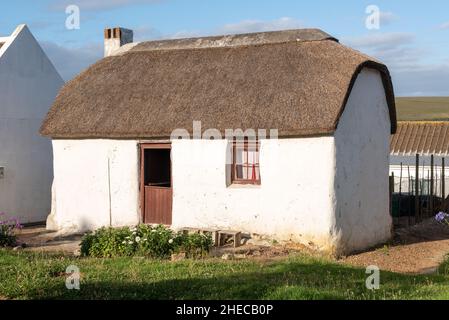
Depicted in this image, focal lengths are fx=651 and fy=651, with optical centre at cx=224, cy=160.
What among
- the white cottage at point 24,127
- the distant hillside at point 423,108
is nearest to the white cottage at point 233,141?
the white cottage at point 24,127

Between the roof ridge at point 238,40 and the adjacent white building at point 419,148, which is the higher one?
the roof ridge at point 238,40

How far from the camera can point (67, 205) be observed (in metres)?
15.8

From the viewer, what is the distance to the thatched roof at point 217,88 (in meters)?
13.1

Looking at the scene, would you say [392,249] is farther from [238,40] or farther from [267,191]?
[238,40]

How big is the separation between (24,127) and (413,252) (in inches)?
431

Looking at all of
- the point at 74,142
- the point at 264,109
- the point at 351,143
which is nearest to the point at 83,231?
the point at 74,142

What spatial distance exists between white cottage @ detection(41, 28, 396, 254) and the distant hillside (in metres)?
34.7

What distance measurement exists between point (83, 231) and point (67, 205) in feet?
2.56

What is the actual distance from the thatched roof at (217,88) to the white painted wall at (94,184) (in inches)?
15.2

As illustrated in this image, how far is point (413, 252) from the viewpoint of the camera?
13859 millimetres

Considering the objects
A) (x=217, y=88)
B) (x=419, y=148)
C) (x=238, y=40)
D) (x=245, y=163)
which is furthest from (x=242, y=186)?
(x=419, y=148)

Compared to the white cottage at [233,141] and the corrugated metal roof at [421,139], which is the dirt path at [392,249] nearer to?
the white cottage at [233,141]

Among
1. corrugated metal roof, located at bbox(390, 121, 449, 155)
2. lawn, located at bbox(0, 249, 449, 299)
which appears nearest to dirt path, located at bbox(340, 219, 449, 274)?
lawn, located at bbox(0, 249, 449, 299)
